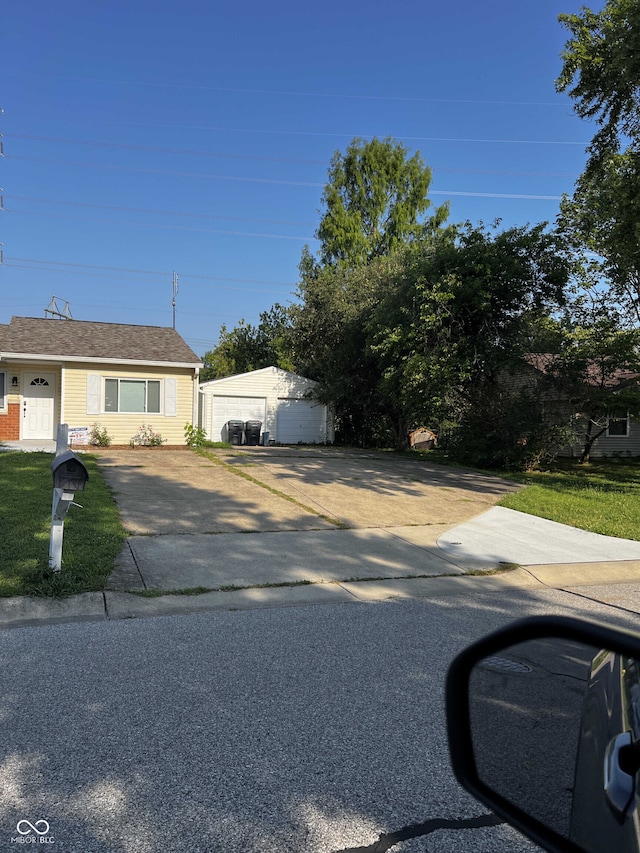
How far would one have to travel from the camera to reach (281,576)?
22.8 feet

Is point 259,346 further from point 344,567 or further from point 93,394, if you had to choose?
point 344,567

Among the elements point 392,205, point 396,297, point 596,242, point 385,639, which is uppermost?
point 392,205

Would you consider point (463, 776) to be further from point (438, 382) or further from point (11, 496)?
point (438, 382)

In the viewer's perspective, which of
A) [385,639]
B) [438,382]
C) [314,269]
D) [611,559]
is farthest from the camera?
[314,269]

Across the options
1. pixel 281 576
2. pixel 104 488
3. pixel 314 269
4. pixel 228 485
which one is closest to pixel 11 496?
pixel 104 488

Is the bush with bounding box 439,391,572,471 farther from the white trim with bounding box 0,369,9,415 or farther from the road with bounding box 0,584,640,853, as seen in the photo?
the white trim with bounding box 0,369,9,415

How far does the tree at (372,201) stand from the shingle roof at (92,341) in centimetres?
1740

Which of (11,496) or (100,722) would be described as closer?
(100,722)

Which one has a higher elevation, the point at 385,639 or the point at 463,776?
the point at 463,776

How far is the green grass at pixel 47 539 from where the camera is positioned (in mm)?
5930

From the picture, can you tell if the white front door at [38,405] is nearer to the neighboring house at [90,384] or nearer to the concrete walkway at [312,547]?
the neighboring house at [90,384]

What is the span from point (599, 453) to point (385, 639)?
25898mm

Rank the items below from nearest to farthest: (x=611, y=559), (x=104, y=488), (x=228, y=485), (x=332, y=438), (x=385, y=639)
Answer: (x=385, y=639) → (x=611, y=559) → (x=104, y=488) → (x=228, y=485) → (x=332, y=438)

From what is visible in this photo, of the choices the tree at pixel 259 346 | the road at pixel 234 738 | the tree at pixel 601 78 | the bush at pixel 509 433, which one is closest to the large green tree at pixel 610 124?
the tree at pixel 601 78
